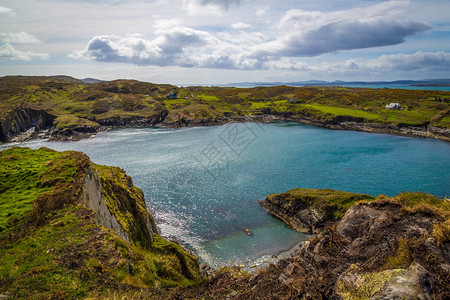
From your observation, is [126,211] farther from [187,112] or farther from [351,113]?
[351,113]

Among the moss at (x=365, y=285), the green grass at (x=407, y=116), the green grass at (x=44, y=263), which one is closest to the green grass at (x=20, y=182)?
the green grass at (x=44, y=263)

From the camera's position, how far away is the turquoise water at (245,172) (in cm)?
3052

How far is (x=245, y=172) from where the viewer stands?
166 feet

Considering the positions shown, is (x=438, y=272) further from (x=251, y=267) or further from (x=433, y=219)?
(x=251, y=267)

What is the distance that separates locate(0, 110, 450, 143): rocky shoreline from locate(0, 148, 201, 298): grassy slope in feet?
271

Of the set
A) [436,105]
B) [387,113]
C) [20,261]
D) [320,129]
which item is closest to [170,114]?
[320,129]

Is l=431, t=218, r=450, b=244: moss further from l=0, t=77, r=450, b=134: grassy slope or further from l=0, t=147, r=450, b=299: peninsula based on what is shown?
l=0, t=77, r=450, b=134: grassy slope

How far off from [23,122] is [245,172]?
10363 centimetres

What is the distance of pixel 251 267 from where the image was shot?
24125 mm

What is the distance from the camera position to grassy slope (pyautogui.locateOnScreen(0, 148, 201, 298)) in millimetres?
9234

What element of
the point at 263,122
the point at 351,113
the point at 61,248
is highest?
the point at 351,113

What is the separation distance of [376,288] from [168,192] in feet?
124

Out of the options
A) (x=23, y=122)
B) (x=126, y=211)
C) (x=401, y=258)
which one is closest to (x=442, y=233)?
(x=401, y=258)

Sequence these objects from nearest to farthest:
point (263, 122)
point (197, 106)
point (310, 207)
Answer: point (310, 207)
point (263, 122)
point (197, 106)
